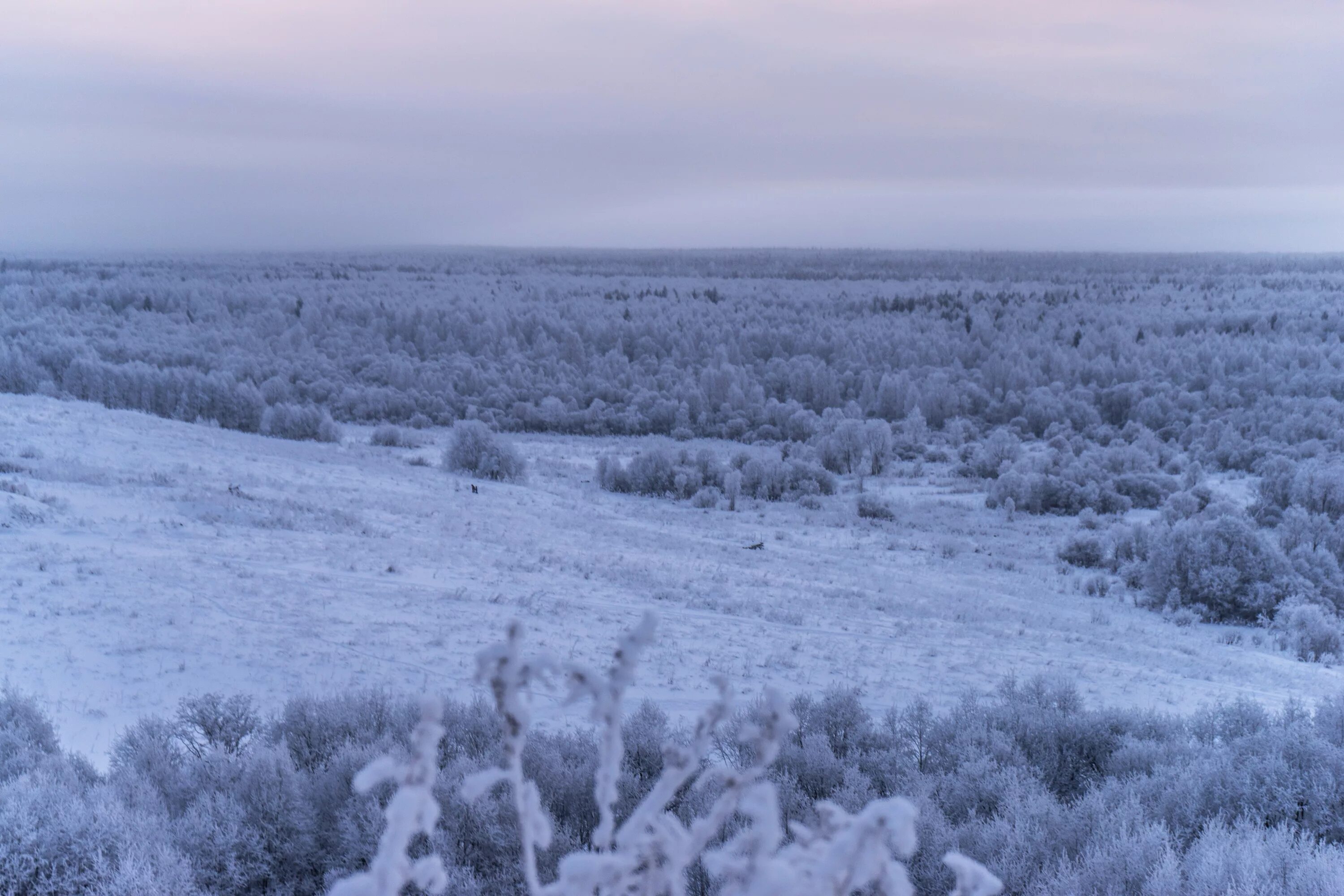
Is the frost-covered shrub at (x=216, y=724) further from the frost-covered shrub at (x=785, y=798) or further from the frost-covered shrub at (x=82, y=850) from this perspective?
the frost-covered shrub at (x=82, y=850)

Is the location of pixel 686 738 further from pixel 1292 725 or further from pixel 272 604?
pixel 272 604

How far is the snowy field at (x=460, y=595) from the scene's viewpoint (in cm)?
652

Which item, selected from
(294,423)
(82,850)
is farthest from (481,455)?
(82,850)

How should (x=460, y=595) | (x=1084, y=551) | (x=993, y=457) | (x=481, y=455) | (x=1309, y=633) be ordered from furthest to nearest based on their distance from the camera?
(x=993, y=457) → (x=481, y=455) → (x=1084, y=551) → (x=1309, y=633) → (x=460, y=595)

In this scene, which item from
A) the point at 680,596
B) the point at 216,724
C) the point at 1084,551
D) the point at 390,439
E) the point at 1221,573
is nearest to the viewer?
the point at 216,724

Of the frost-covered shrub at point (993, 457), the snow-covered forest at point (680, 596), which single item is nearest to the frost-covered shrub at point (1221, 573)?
the snow-covered forest at point (680, 596)

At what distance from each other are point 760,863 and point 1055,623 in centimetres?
1097

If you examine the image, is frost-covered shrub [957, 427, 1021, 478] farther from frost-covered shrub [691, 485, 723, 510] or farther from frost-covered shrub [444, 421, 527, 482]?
frost-covered shrub [444, 421, 527, 482]

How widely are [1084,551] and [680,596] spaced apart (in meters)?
8.50

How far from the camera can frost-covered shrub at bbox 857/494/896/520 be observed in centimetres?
1773

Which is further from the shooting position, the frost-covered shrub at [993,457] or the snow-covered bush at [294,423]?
the snow-covered bush at [294,423]

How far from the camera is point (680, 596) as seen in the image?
9.97m

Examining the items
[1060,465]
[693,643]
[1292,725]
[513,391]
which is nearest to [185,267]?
[513,391]

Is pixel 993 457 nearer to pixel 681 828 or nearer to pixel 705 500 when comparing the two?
pixel 705 500
